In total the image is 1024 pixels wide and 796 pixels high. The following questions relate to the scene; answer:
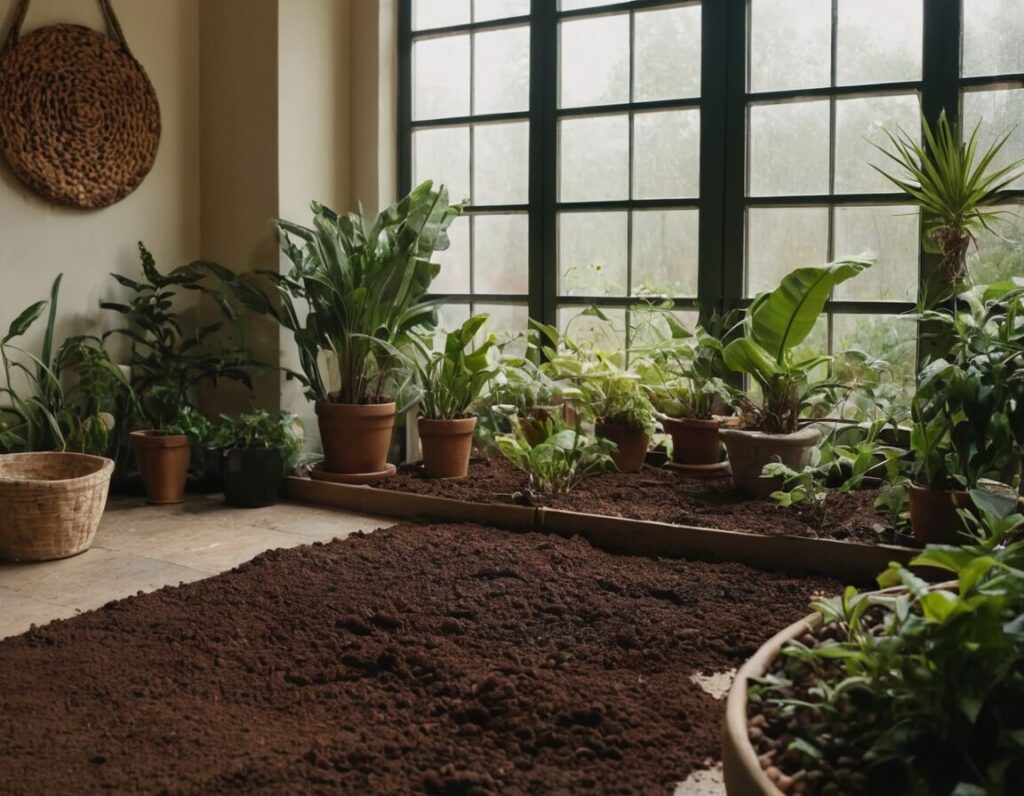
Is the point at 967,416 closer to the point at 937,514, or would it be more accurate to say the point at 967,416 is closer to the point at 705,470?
the point at 937,514

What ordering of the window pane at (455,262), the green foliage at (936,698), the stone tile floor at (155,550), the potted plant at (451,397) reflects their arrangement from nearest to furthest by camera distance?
the green foliage at (936,698), the stone tile floor at (155,550), the potted plant at (451,397), the window pane at (455,262)

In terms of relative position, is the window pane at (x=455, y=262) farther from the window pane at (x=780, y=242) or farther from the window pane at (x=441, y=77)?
the window pane at (x=780, y=242)

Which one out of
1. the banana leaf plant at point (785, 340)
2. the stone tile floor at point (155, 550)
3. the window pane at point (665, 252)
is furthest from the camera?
the window pane at point (665, 252)

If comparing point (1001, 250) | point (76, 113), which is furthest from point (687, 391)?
point (76, 113)

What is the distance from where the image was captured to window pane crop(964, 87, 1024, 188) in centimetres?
369

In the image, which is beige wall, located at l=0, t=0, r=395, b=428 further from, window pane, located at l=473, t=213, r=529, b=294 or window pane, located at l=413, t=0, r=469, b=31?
window pane, located at l=473, t=213, r=529, b=294

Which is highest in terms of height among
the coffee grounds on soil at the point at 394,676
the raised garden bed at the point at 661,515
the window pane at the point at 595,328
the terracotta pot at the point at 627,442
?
the window pane at the point at 595,328

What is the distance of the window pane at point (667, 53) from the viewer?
14.0ft

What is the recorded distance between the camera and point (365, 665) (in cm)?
236

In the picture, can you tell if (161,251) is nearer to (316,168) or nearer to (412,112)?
(316,168)

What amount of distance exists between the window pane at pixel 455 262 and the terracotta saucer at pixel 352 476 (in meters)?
1.02

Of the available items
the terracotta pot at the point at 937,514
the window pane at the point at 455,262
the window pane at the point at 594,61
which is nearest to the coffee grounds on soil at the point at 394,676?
the terracotta pot at the point at 937,514

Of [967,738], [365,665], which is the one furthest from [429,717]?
[967,738]

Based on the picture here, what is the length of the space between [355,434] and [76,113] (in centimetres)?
174
